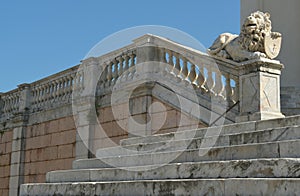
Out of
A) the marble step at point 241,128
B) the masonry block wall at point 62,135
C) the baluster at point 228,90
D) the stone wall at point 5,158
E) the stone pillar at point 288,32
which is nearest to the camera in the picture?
the marble step at point 241,128

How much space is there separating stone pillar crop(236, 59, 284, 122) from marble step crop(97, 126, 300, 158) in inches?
41.6

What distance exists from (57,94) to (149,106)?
423cm

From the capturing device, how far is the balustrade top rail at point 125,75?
8828mm

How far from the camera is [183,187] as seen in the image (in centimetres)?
575

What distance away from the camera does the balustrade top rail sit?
348 inches

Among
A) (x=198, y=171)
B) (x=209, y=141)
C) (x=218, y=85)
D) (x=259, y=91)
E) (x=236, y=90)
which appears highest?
(x=218, y=85)

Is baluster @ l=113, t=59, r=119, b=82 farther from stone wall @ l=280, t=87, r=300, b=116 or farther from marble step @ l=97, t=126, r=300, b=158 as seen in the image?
stone wall @ l=280, t=87, r=300, b=116

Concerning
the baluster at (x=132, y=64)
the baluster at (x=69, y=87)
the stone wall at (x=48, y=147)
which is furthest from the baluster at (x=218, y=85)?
the baluster at (x=69, y=87)

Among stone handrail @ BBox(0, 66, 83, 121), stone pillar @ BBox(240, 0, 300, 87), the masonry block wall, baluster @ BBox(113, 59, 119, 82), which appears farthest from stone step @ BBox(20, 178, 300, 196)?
stone pillar @ BBox(240, 0, 300, 87)

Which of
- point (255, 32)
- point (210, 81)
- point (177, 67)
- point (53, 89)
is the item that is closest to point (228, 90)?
point (210, 81)

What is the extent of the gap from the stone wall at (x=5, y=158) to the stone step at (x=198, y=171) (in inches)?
304

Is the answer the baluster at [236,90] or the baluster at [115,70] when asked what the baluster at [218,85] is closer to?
the baluster at [236,90]

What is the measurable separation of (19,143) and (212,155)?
972 cm

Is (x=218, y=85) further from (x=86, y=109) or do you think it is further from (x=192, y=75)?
(x=86, y=109)
